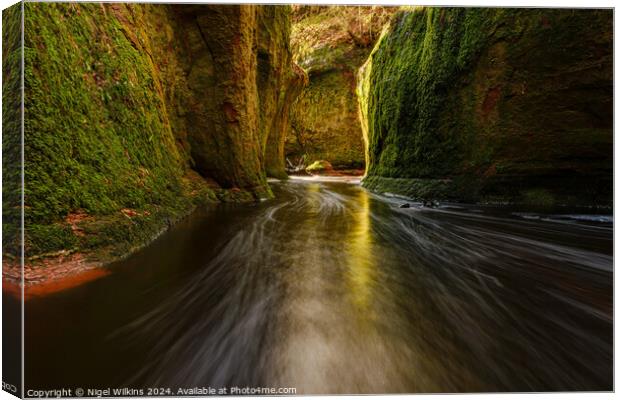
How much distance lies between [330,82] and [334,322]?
106ft

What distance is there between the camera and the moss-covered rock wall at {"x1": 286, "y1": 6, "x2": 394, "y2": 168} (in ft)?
95.6

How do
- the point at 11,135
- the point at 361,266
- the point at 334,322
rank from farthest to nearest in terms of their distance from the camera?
the point at 361,266 < the point at 334,322 < the point at 11,135

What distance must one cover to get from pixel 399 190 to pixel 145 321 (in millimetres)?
8281

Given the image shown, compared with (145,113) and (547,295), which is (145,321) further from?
(145,113)

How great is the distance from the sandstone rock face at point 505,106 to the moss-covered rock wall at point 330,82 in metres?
20.9

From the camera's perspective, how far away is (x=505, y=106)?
17.7 ft

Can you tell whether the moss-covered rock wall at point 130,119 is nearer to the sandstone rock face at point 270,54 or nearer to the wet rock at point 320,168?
the sandstone rock face at point 270,54

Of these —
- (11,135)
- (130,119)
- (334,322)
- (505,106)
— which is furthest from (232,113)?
(505,106)

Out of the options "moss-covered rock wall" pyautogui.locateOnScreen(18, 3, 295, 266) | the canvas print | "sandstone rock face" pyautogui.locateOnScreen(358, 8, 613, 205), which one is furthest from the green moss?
"sandstone rock face" pyautogui.locateOnScreen(358, 8, 613, 205)

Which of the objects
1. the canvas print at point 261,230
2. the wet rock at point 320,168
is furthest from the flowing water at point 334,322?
the wet rock at point 320,168

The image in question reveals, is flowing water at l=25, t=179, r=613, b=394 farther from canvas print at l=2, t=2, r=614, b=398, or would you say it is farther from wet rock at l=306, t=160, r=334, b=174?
wet rock at l=306, t=160, r=334, b=174

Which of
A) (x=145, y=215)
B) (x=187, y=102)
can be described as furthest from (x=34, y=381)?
(x=187, y=102)

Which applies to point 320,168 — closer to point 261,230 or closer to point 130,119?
point 261,230

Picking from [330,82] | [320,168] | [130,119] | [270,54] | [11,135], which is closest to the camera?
[11,135]
